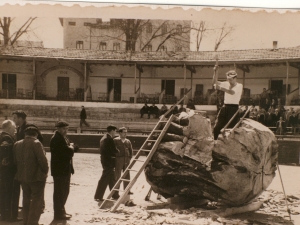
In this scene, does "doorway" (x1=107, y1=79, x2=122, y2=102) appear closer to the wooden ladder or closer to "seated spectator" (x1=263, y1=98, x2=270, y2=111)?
the wooden ladder

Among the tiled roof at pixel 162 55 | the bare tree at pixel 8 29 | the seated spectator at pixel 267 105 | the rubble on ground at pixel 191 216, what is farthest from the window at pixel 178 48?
the rubble on ground at pixel 191 216

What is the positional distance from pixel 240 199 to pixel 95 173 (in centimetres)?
199

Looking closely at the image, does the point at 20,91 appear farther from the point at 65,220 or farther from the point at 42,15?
the point at 65,220

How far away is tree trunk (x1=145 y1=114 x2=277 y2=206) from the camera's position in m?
4.24

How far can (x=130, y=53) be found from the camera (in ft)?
19.7

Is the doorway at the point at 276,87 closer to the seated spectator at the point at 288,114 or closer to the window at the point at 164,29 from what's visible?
the seated spectator at the point at 288,114

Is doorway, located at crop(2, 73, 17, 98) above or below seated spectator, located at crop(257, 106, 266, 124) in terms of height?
above

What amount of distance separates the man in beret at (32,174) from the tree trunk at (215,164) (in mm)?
1354

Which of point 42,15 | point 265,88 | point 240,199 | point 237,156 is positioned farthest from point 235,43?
point 42,15

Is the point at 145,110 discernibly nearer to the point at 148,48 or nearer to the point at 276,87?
the point at 148,48

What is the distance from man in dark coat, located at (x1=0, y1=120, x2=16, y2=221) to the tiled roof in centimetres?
121

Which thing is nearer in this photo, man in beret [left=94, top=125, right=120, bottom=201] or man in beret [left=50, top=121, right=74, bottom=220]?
man in beret [left=50, top=121, right=74, bottom=220]

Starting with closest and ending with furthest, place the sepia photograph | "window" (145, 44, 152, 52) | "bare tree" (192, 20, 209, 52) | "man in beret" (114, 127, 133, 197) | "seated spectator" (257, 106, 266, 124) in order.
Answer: the sepia photograph → "bare tree" (192, 20, 209, 52) → "man in beret" (114, 127, 133, 197) → "window" (145, 44, 152, 52) → "seated spectator" (257, 106, 266, 124)

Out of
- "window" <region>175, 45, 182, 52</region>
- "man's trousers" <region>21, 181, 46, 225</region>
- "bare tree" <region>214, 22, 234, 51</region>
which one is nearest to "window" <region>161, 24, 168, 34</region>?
"window" <region>175, 45, 182, 52</region>
